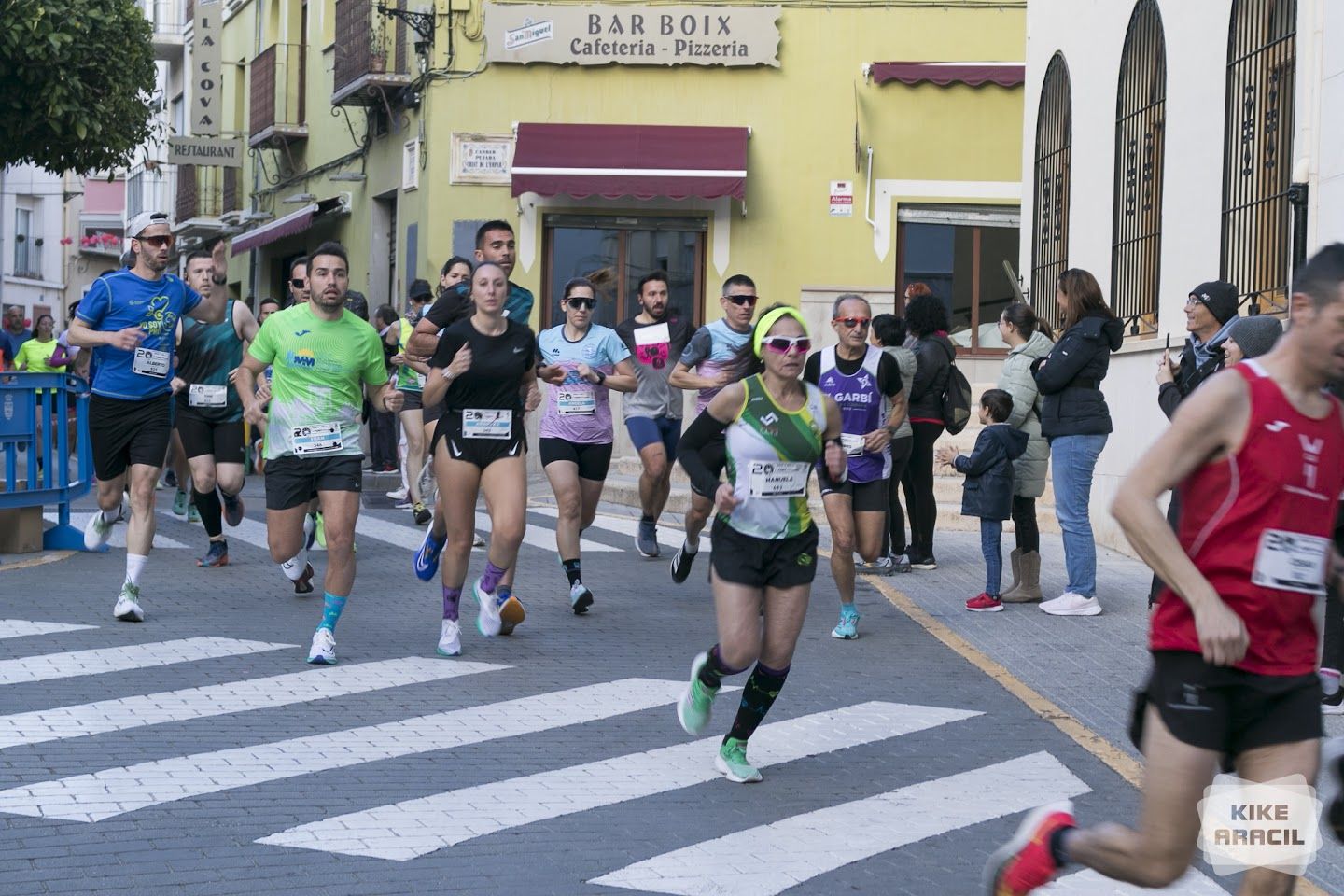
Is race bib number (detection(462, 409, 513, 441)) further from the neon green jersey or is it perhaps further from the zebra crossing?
the zebra crossing

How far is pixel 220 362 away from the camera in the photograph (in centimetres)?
1228

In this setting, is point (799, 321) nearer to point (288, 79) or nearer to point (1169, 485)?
point (1169, 485)

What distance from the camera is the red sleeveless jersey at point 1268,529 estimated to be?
164 inches

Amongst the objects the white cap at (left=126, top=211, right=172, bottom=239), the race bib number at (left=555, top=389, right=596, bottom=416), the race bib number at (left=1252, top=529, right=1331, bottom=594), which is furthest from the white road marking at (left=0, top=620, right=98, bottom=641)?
the race bib number at (left=1252, top=529, right=1331, bottom=594)

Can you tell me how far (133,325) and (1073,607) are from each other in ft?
19.1

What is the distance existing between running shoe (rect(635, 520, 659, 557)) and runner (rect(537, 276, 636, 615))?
6.63 ft

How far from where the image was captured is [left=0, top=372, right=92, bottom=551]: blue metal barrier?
12844 millimetres

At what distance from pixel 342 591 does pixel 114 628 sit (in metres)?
1.65

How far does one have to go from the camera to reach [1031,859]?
176 inches

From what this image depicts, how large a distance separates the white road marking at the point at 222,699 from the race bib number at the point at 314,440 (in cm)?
106

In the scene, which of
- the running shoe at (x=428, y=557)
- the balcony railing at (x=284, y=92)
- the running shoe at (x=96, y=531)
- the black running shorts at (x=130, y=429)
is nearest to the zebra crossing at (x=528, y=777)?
the running shoe at (x=428, y=557)

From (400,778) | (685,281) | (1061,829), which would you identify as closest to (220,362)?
(400,778)

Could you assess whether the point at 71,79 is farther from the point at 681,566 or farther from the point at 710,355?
the point at 681,566

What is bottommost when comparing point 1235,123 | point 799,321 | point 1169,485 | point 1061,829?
point 1061,829
